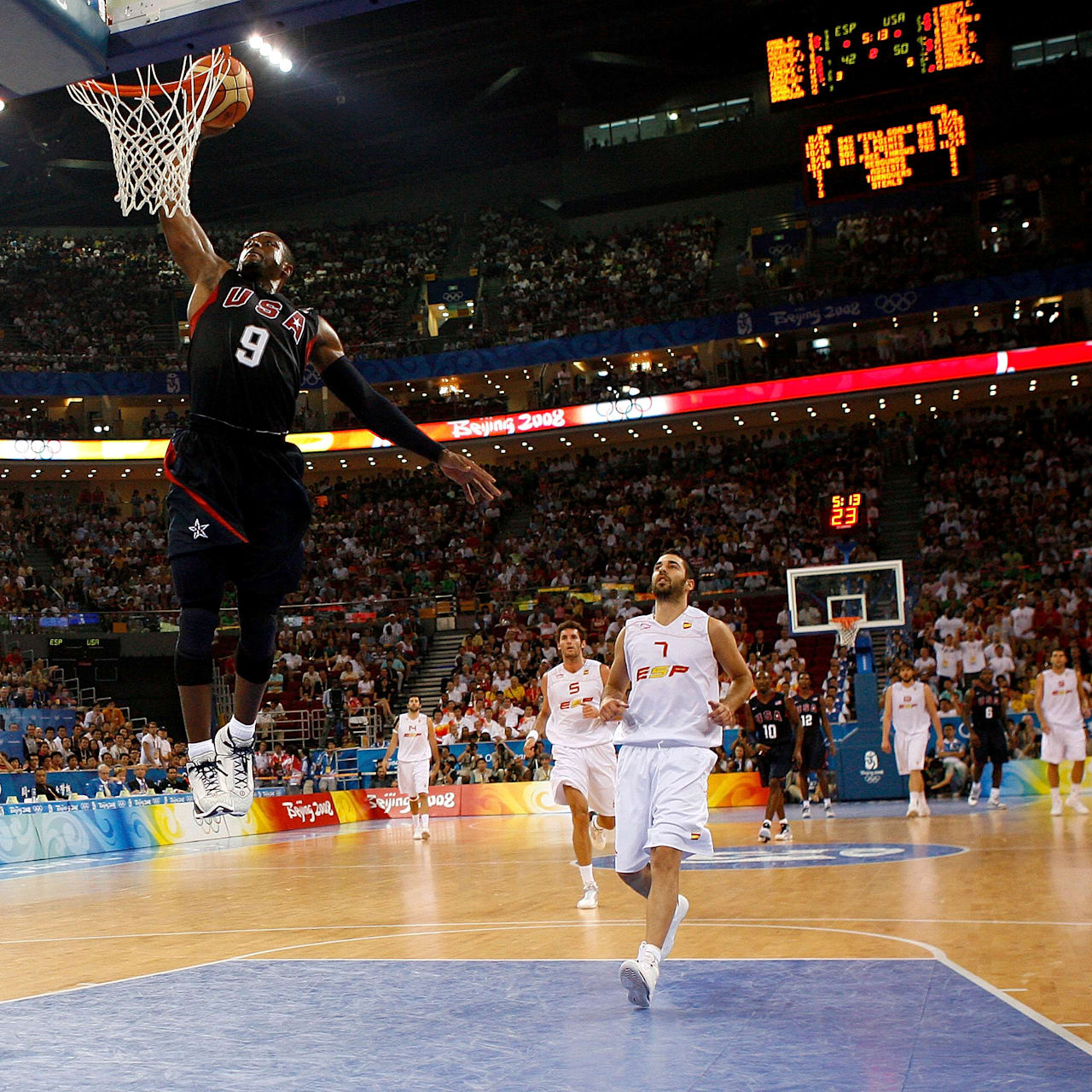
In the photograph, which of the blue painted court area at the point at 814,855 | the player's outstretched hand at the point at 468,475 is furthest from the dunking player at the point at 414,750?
the player's outstretched hand at the point at 468,475

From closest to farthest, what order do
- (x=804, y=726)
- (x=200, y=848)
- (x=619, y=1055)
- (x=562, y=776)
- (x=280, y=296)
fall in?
(x=280, y=296) < (x=619, y=1055) < (x=562, y=776) < (x=804, y=726) < (x=200, y=848)

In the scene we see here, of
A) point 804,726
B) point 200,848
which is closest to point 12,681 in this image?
point 200,848

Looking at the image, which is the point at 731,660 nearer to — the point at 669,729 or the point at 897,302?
the point at 669,729

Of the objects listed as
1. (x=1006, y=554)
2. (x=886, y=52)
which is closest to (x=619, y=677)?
(x=886, y=52)

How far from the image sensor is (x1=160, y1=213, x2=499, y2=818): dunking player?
3.01 meters

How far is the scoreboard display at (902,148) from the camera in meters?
27.2

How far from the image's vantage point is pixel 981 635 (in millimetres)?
23109

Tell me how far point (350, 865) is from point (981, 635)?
13.7 m

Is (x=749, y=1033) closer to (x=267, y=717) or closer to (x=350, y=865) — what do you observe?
(x=350, y=865)

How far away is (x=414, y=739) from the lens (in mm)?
19109

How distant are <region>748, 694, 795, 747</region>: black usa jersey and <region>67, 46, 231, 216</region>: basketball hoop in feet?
40.6

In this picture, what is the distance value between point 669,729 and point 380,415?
13.7 feet

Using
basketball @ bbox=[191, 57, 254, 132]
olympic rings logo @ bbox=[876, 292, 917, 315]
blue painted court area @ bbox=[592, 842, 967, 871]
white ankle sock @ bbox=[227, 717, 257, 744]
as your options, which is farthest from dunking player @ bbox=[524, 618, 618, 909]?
olympic rings logo @ bbox=[876, 292, 917, 315]

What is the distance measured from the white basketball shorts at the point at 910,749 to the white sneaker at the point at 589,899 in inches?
336
